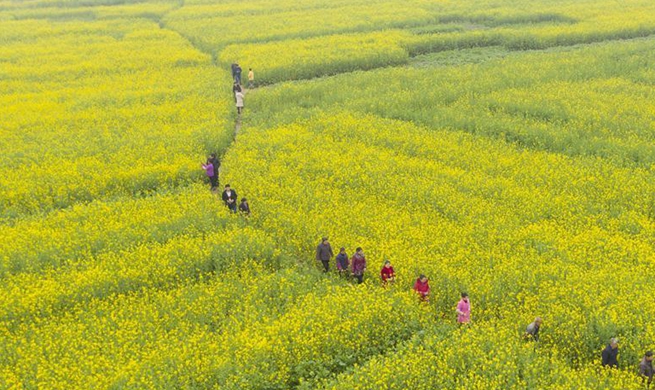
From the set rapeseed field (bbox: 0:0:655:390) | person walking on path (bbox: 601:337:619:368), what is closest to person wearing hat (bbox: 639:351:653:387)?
rapeseed field (bbox: 0:0:655:390)

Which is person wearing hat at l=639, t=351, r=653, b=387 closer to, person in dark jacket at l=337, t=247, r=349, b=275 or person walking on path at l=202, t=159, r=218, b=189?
person in dark jacket at l=337, t=247, r=349, b=275

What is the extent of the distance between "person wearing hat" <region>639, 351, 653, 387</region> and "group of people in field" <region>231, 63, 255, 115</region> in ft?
72.8

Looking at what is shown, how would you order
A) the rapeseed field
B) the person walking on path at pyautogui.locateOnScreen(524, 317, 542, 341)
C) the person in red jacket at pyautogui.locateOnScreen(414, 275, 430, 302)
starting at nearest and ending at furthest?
1. the rapeseed field
2. the person walking on path at pyautogui.locateOnScreen(524, 317, 542, 341)
3. the person in red jacket at pyautogui.locateOnScreen(414, 275, 430, 302)

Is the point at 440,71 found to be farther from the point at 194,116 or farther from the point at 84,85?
the point at 84,85

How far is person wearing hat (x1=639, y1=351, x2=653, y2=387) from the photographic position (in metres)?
10.1

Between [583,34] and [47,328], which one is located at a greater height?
[583,34]

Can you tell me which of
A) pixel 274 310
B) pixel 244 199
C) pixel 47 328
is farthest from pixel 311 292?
pixel 47 328

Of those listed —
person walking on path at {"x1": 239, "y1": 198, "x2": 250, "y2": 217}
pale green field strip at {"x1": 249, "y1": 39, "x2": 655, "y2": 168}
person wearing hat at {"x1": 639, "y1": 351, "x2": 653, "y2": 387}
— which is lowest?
person wearing hat at {"x1": 639, "y1": 351, "x2": 653, "y2": 387}

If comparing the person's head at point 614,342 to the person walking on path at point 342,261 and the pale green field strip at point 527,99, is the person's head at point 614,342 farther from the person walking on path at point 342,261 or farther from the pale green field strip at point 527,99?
the pale green field strip at point 527,99

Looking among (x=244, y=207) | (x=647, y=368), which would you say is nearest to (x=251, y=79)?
(x=244, y=207)

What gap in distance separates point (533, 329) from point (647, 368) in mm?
2162

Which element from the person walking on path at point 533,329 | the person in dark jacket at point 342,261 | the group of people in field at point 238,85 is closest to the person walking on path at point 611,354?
the person walking on path at point 533,329

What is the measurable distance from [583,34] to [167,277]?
1520 inches

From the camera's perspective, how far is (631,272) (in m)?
13.2
